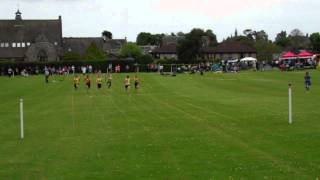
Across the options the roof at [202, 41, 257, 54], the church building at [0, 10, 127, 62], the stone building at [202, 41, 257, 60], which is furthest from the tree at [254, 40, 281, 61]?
the church building at [0, 10, 127, 62]

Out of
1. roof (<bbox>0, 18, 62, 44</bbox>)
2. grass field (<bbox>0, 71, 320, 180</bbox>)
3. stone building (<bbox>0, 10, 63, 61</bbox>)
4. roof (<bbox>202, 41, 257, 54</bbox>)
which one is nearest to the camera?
grass field (<bbox>0, 71, 320, 180</bbox>)

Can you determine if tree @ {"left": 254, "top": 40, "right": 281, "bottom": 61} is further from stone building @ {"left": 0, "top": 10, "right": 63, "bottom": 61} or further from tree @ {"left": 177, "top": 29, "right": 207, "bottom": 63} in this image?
stone building @ {"left": 0, "top": 10, "right": 63, "bottom": 61}

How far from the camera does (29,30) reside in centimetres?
15588

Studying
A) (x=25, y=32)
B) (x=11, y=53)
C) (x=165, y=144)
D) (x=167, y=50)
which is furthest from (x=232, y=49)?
(x=165, y=144)

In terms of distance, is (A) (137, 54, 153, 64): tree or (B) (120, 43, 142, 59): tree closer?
(A) (137, 54, 153, 64): tree

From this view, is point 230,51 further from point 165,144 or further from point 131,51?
point 165,144

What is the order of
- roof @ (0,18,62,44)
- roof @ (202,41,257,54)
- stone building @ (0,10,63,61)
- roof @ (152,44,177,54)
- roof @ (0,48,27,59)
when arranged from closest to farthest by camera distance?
1. stone building @ (0,10,63,61)
2. roof @ (0,18,62,44)
3. roof @ (0,48,27,59)
4. roof @ (202,41,257,54)
5. roof @ (152,44,177,54)

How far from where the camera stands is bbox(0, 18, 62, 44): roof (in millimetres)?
154625

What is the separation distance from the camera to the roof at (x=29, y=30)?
15462 cm

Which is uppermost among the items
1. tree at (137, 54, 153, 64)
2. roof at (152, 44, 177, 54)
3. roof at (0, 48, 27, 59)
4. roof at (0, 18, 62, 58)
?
roof at (0, 18, 62, 58)

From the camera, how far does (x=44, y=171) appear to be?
15.5 meters

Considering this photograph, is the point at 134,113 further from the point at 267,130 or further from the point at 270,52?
the point at 270,52

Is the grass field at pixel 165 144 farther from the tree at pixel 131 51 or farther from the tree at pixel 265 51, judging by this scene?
the tree at pixel 265 51

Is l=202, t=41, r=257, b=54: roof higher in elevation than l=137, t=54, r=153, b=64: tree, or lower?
higher
